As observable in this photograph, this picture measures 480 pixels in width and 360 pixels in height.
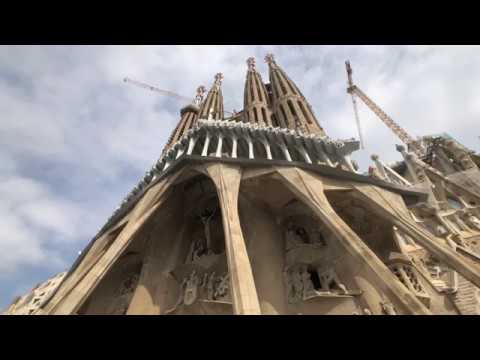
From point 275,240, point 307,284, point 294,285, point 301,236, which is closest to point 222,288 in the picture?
point 294,285

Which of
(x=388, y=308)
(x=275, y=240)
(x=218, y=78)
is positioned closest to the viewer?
(x=388, y=308)

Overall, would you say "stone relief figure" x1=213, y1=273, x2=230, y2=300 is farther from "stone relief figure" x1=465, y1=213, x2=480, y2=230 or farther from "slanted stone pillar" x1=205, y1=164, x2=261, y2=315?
"stone relief figure" x1=465, y1=213, x2=480, y2=230

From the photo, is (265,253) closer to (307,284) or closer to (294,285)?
(294,285)

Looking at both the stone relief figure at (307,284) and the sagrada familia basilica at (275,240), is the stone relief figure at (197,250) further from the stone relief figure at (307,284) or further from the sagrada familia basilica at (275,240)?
the stone relief figure at (307,284)

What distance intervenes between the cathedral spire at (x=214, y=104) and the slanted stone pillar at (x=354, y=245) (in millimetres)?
16506

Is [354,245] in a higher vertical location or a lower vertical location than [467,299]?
higher

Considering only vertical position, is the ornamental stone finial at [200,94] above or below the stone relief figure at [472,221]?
above

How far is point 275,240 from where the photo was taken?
10.8 m

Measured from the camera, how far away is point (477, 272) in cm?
552

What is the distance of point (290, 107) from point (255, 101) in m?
4.16

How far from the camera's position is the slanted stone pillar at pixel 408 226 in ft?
19.0

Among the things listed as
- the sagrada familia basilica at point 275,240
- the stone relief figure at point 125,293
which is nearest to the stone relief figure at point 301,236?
the sagrada familia basilica at point 275,240
